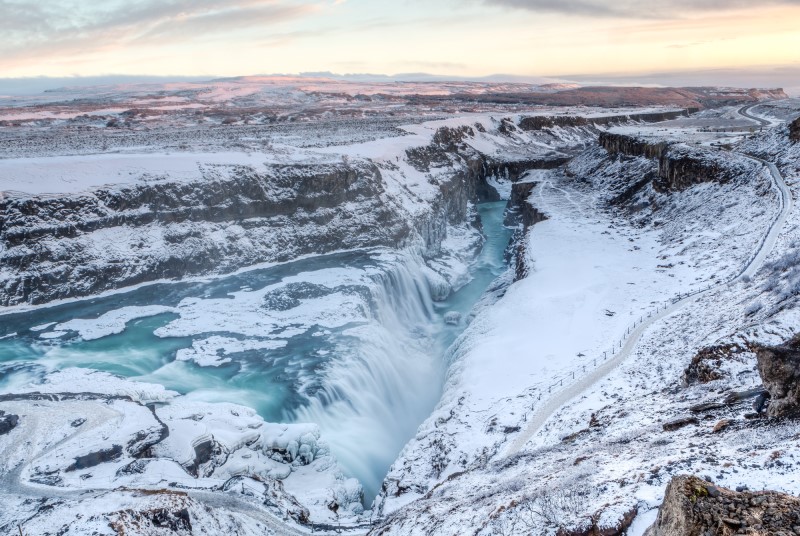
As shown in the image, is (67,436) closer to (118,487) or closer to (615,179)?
(118,487)

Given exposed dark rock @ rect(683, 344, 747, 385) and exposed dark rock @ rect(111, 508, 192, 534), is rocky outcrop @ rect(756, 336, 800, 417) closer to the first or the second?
exposed dark rock @ rect(683, 344, 747, 385)

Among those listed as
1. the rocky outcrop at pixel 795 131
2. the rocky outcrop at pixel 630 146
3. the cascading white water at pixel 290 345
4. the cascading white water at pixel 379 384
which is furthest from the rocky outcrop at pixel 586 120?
the cascading white water at pixel 379 384

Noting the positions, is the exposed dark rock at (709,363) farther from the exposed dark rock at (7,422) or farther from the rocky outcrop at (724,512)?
the exposed dark rock at (7,422)

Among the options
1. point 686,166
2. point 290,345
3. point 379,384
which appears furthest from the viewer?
point 686,166

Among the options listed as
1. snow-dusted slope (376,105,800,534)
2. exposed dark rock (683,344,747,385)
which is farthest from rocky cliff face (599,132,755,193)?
exposed dark rock (683,344,747,385)

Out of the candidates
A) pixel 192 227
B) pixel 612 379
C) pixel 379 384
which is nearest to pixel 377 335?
Result: pixel 379 384

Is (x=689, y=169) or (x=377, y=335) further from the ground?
(x=689, y=169)

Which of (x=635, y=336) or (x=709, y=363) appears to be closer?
(x=709, y=363)

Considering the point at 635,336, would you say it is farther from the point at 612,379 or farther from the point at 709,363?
the point at 709,363
